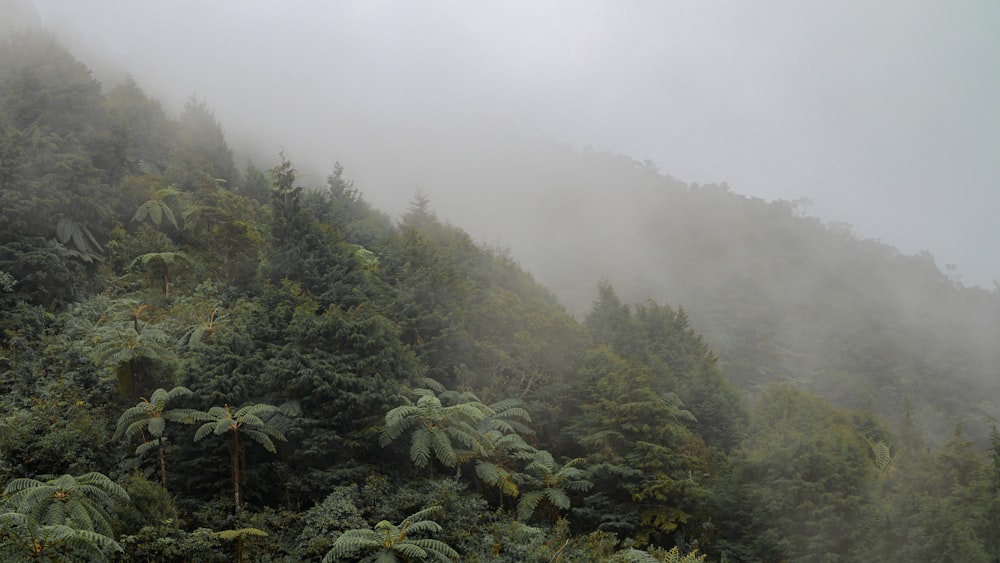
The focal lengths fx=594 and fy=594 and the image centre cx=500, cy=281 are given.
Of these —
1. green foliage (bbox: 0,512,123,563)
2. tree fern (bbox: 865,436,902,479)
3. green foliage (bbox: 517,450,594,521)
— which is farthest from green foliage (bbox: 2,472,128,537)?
tree fern (bbox: 865,436,902,479)

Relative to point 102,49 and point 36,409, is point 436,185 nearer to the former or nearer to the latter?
point 102,49

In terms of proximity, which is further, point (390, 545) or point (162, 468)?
point (162, 468)

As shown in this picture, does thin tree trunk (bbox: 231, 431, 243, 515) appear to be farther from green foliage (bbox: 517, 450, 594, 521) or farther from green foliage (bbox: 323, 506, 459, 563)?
green foliage (bbox: 517, 450, 594, 521)

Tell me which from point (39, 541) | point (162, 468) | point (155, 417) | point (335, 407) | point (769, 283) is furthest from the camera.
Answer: point (769, 283)

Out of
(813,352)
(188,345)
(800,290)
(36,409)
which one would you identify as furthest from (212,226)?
(800,290)

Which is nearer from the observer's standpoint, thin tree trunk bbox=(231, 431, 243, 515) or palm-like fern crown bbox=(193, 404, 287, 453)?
palm-like fern crown bbox=(193, 404, 287, 453)

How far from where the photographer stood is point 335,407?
14008 millimetres

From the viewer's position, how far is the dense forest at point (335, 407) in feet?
38.5

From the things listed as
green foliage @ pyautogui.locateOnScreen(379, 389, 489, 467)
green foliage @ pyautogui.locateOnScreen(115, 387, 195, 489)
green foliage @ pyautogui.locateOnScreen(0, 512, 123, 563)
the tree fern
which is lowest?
green foliage @ pyautogui.locateOnScreen(0, 512, 123, 563)

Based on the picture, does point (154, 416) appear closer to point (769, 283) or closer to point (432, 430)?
point (432, 430)

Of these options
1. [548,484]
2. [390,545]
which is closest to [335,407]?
[390,545]

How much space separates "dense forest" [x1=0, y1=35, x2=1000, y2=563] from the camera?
1174 cm

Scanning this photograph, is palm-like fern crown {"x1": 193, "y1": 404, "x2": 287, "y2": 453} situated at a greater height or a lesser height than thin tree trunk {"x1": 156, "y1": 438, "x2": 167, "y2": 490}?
greater

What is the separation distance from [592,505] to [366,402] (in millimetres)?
6707
